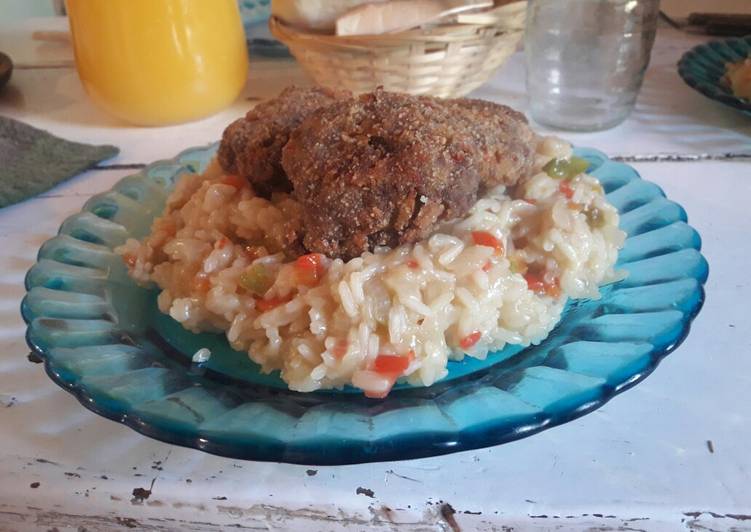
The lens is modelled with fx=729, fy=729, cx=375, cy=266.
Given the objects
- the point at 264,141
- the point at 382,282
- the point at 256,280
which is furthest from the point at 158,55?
the point at 382,282

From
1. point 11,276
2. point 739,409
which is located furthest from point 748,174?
point 11,276

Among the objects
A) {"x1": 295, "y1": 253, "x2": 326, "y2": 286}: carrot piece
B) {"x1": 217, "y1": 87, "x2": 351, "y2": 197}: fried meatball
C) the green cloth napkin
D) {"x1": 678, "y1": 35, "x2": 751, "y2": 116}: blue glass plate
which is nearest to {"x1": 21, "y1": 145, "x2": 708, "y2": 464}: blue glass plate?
{"x1": 295, "y1": 253, "x2": 326, "y2": 286}: carrot piece

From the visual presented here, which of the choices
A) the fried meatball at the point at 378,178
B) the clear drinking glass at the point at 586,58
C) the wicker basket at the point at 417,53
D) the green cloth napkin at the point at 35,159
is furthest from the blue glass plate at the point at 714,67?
the green cloth napkin at the point at 35,159

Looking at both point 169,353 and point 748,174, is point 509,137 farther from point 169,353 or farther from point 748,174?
point 748,174

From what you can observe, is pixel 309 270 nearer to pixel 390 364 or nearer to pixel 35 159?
pixel 390 364

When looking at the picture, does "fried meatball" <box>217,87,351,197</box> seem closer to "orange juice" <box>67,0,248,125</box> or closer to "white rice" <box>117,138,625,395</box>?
"white rice" <box>117,138,625,395</box>

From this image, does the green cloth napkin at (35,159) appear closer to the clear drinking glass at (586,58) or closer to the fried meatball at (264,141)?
the fried meatball at (264,141)
